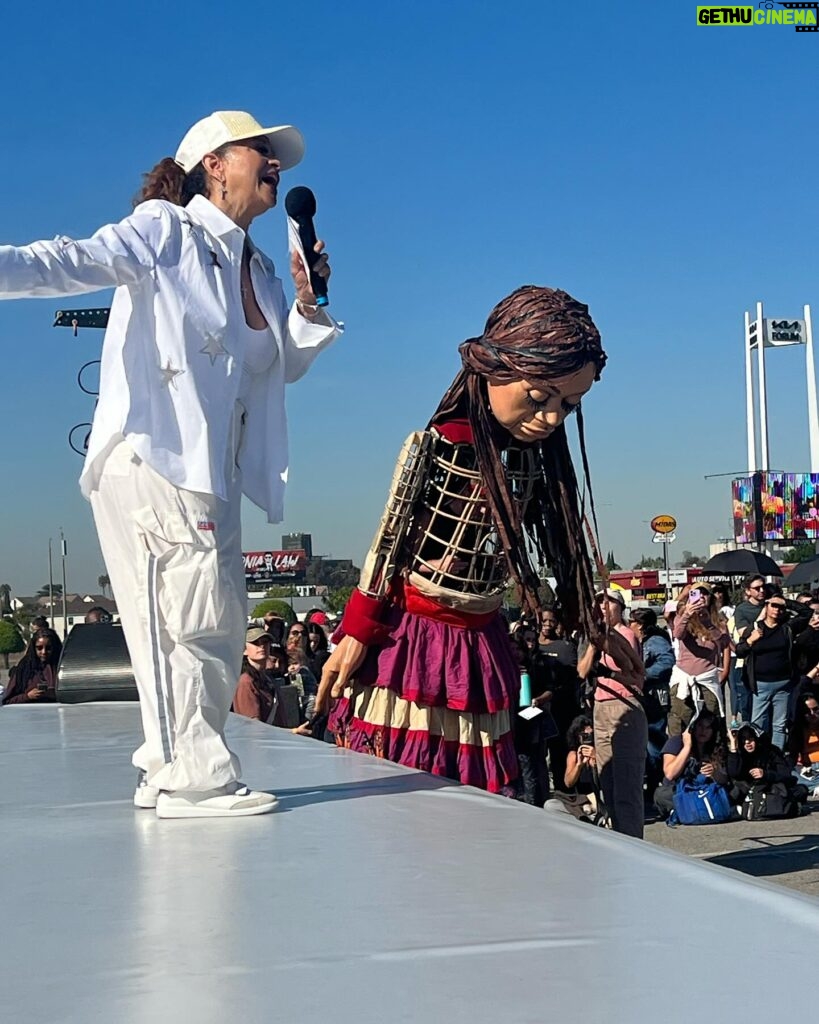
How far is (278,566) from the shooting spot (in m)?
102

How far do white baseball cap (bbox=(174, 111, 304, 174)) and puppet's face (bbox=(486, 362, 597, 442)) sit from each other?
2.83 feet

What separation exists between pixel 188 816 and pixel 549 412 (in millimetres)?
1468

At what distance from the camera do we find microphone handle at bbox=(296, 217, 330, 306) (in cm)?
284

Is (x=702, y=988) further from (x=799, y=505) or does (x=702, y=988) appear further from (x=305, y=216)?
(x=799, y=505)

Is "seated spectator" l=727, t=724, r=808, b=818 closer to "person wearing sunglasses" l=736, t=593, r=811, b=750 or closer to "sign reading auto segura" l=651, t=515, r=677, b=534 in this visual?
"person wearing sunglasses" l=736, t=593, r=811, b=750

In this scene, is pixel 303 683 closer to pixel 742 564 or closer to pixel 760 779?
pixel 760 779

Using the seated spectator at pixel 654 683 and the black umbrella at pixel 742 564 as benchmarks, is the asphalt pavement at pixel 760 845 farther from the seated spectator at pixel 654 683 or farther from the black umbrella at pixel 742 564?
the black umbrella at pixel 742 564

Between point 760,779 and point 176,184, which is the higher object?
point 176,184

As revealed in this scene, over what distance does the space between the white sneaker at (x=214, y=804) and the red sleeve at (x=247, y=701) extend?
3.68 metres

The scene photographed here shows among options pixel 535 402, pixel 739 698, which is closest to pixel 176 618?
pixel 535 402

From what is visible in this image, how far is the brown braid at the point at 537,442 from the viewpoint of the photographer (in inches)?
130

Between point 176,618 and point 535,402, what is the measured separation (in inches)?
48.2

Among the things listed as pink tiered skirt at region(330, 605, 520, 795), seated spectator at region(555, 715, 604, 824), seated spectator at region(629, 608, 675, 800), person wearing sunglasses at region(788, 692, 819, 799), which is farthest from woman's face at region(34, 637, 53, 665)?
person wearing sunglasses at region(788, 692, 819, 799)

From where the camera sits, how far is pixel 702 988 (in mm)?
1380
